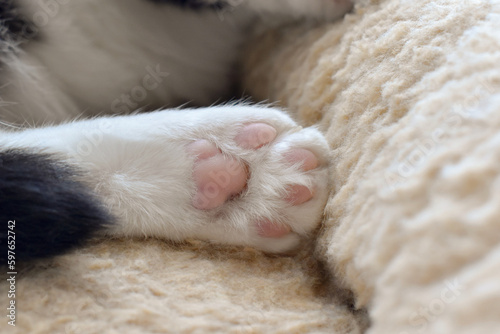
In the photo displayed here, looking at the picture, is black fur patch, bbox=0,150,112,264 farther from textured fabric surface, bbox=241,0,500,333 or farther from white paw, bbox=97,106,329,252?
textured fabric surface, bbox=241,0,500,333

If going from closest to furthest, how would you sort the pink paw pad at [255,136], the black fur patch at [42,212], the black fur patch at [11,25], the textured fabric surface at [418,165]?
the textured fabric surface at [418,165]
the black fur patch at [42,212]
the pink paw pad at [255,136]
the black fur patch at [11,25]

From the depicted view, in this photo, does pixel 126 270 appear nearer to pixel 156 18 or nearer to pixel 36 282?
pixel 36 282

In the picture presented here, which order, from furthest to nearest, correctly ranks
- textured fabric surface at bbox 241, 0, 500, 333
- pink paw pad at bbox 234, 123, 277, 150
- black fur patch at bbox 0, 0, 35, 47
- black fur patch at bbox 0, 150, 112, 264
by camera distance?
black fur patch at bbox 0, 0, 35, 47 → pink paw pad at bbox 234, 123, 277, 150 → black fur patch at bbox 0, 150, 112, 264 → textured fabric surface at bbox 241, 0, 500, 333

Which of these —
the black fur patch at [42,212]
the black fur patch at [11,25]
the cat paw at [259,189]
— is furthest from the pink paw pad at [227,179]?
the black fur patch at [11,25]

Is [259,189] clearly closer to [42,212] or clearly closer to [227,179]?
[227,179]

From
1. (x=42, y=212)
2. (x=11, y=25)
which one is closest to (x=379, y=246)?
(x=42, y=212)

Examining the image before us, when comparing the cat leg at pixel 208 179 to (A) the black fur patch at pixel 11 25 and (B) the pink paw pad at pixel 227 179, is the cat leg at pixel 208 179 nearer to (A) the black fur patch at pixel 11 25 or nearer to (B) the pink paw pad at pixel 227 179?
(B) the pink paw pad at pixel 227 179

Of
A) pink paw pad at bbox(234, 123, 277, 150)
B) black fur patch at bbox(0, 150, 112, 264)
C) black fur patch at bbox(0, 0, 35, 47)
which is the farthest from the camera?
black fur patch at bbox(0, 0, 35, 47)

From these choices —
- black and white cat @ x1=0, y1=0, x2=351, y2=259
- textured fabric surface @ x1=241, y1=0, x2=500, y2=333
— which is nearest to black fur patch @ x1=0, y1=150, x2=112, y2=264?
black and white cat @ x1=0, y1=0, x2=351, y2=259

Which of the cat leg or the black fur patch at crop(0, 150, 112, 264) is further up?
the black fur patch at crop(0, 150, 112, 264)
